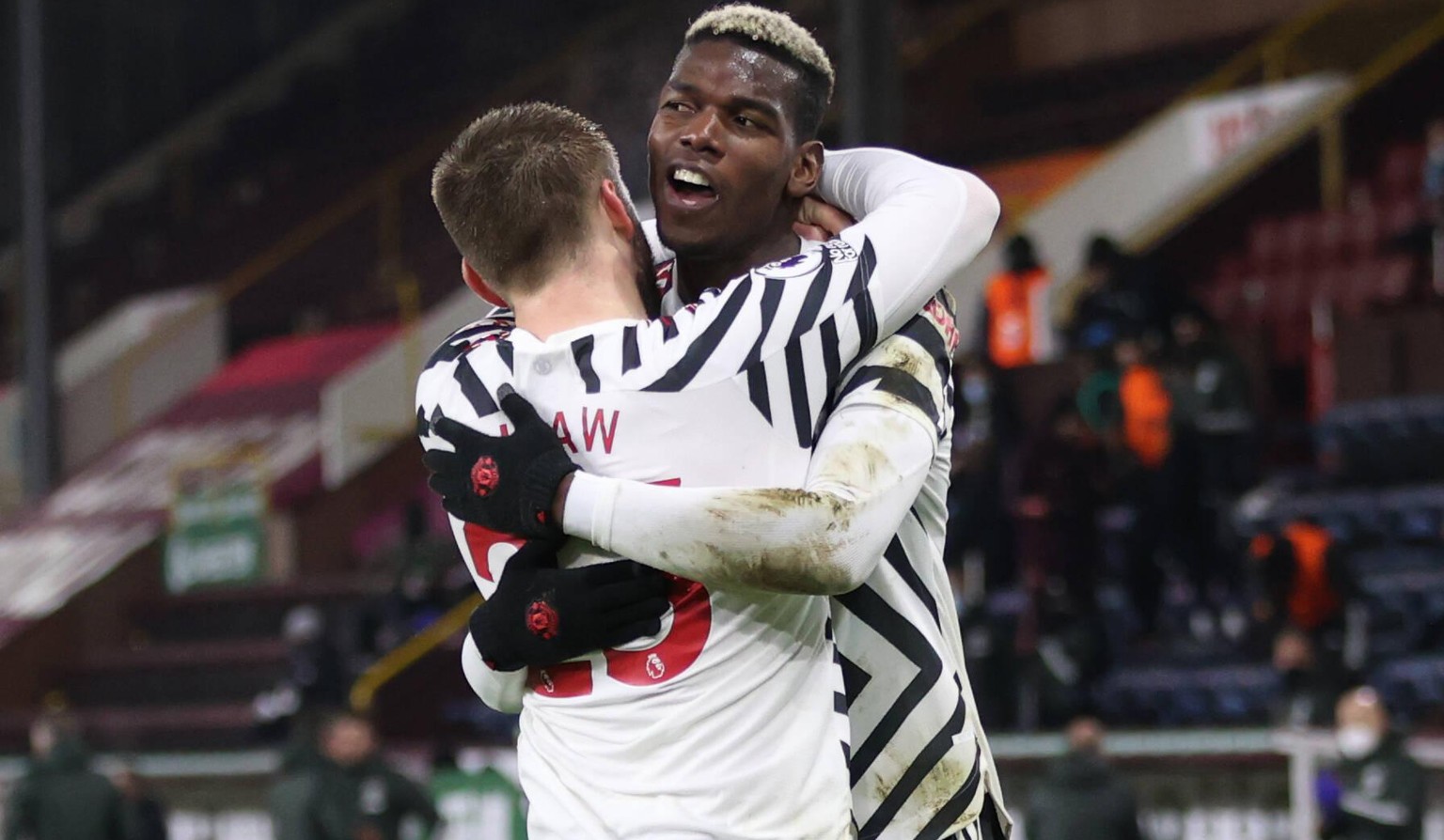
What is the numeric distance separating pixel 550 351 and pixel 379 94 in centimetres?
2164

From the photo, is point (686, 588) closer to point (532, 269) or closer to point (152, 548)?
point (532, 269)

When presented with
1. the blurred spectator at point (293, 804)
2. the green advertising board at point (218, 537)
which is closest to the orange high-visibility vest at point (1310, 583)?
the blurred spectator at point (293, 804)

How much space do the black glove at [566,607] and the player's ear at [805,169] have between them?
1.93 feet

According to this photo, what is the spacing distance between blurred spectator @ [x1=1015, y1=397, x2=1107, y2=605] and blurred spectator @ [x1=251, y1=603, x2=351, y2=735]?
4.49 m

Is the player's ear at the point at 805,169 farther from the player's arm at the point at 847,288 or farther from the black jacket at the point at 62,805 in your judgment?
the black jacket at the point at 62,805

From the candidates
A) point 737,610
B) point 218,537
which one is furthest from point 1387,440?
point 737,610

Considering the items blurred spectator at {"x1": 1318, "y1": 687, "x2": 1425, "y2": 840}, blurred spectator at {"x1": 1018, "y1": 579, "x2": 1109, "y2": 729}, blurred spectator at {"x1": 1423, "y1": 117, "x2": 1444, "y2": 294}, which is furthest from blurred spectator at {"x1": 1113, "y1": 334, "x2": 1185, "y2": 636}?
blurred spectator at {"x1": 1318, "y1": 687, "x2": 1425, "y2": 840}

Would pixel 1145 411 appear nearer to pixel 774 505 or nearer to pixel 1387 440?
pixel 1387 440

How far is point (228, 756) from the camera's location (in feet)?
39.8

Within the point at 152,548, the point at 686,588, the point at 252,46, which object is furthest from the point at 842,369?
the point at 252,46

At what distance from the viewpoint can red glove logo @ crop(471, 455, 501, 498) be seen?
2.68m

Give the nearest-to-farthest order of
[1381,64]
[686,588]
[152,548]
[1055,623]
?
1. [686,588]
2. [1055,623]
3. [1381,64]
4. [152,548]

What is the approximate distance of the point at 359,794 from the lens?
413 inches

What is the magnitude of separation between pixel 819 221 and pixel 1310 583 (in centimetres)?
827
